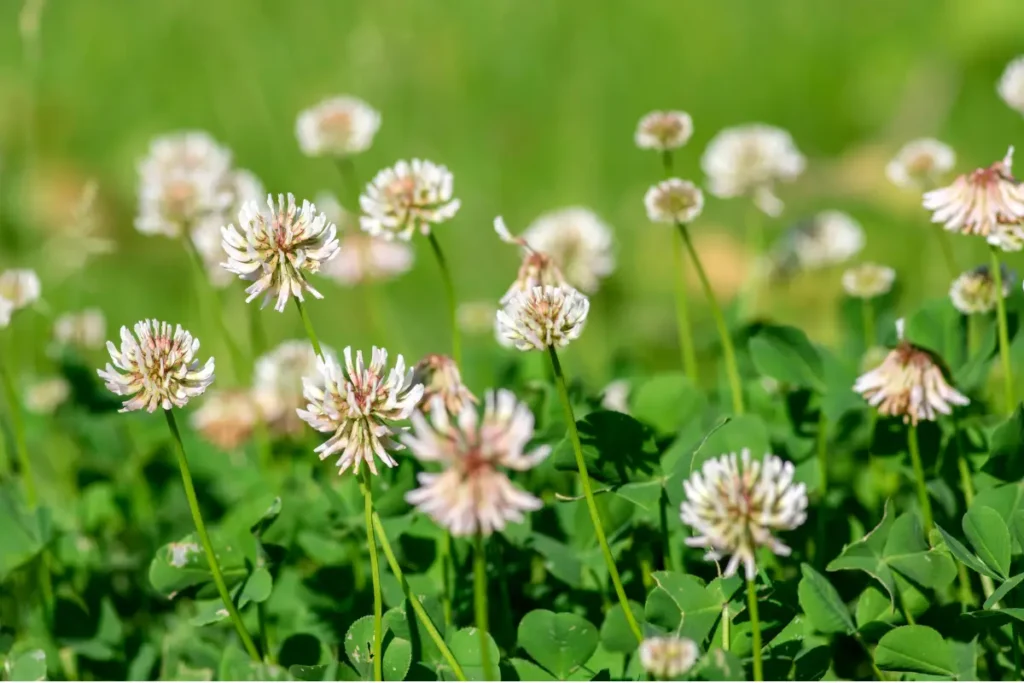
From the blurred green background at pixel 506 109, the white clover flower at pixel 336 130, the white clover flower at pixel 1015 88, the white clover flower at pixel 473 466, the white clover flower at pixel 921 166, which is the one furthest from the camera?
the blurred green background at pixel 506 109

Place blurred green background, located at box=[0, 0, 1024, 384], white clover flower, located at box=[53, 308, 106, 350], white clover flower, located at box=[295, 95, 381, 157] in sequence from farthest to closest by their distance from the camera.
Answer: blurred green background, located at box=[0, 0, 1024, 384] → white clover flower, located at box=[53, 308, 106, 350] → white clover flower, located at box=[295, 95, 381, 157]

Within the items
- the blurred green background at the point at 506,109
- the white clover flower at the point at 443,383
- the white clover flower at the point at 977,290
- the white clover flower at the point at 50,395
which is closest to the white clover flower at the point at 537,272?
the white clover flower at the point at 443,383

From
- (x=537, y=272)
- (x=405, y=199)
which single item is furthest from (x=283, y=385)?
(x=537, y=272)

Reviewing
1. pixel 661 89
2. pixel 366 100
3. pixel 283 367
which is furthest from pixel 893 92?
pixel 283 367

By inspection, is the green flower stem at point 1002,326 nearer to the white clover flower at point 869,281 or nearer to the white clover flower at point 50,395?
the white clover flower at point 869,281

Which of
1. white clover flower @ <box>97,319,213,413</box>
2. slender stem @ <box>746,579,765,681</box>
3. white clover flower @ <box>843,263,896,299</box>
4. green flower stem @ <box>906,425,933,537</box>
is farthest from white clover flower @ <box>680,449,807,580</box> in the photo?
white clover flower @ <box>843,263,896,299</box>

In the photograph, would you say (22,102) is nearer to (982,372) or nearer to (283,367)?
(283,367)

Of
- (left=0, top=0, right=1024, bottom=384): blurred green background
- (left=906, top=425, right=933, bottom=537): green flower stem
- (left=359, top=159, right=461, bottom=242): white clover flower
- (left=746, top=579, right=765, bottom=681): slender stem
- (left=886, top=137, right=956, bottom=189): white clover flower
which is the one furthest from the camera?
(left=0, top=0, right=1024, bottom=384): blurred green background

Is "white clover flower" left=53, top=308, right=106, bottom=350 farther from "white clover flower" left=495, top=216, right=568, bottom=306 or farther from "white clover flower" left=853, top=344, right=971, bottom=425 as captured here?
"white clover flower" left=853, top=344, right=971, bottom=425
